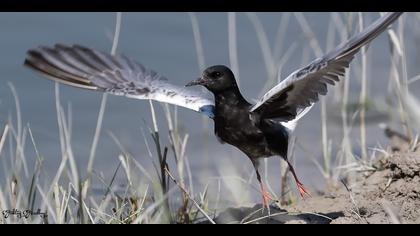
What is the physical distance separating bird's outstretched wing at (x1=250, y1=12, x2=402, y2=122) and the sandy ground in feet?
1.93

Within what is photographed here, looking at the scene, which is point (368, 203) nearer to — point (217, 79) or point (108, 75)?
point (217, 79)

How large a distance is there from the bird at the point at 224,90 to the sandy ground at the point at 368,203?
17 centimetres

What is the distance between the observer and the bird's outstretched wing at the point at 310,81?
498 centimetres

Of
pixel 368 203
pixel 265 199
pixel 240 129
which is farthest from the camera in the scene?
pixel 240 129

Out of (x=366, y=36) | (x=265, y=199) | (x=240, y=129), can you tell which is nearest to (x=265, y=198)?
(x=265, y=199)

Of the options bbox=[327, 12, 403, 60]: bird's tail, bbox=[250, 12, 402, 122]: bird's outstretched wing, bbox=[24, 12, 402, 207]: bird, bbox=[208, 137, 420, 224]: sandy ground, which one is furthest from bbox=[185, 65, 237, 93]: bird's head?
bbox=[327, 12, 403, 60]: bird's tail

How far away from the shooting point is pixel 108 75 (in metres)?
6.68

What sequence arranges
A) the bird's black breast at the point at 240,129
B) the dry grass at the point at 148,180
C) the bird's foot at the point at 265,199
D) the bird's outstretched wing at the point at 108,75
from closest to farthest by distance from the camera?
the dry grass at the point at 148,180 < the bird's foot at the point at 265,199 < the bird's black breast at the point at 240,129 < the bird's outstretched wing at the point at 108,75

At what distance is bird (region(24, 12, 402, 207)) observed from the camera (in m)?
5.72

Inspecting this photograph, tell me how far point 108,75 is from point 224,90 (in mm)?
898

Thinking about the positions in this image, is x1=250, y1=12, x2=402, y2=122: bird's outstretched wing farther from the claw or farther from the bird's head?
the claw

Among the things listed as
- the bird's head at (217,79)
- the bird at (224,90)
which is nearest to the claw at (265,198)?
the bird at (224,90)

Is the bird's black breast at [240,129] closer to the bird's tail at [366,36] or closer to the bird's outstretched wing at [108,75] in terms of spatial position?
the bird's outstretched wing at [108,75]

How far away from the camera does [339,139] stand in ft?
26.0
